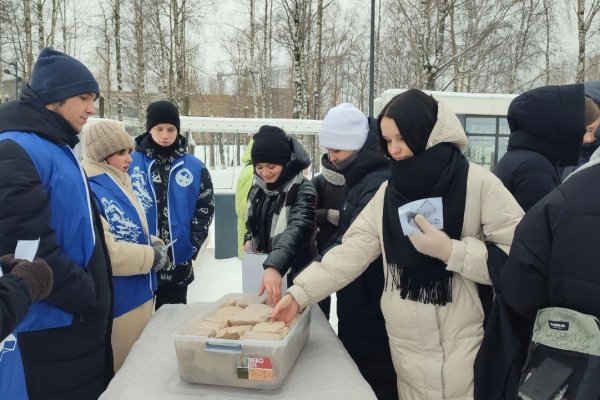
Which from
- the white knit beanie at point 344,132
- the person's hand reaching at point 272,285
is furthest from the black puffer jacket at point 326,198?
→ the person's hand reaching at point 272,285

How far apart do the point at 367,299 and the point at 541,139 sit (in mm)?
1116

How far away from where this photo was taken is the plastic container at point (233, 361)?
1321 millimetres

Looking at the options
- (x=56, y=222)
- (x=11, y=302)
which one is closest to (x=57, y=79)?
(x=56, y=222)

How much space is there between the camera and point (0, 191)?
1.51 metres

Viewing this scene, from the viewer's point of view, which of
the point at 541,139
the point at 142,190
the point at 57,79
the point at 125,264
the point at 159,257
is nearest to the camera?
the point at 57,79

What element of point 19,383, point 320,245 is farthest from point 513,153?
point 19,383

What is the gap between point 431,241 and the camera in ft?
4.89

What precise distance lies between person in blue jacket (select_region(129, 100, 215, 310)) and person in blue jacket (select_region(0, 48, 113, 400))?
98cm

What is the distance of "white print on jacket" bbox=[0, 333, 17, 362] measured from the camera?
159 cm

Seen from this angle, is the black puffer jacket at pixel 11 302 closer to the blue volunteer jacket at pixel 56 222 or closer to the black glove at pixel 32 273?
the black glove at pixel 32 273

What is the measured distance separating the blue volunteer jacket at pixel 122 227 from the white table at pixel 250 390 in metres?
0.53

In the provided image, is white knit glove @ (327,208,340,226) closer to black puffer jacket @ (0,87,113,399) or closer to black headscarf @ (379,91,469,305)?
black headscarf @ (379,91,469,305)

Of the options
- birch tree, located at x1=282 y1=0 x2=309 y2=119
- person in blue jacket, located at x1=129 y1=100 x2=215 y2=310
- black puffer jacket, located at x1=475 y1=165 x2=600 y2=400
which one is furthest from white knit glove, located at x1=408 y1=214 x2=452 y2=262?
birch tree, located at x1=282 y1=0 x2=309 y2=119

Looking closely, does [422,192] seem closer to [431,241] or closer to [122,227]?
[431,241]
